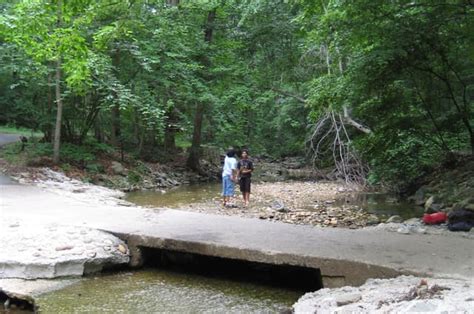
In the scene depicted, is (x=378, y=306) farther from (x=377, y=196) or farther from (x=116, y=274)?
(x=377, y=196)

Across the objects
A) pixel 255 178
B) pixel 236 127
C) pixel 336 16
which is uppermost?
pixel 336 16

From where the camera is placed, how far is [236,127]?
22.9m

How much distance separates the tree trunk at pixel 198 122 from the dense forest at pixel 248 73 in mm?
65

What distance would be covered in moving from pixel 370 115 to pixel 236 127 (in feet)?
32.1

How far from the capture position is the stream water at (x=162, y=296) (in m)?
5.87

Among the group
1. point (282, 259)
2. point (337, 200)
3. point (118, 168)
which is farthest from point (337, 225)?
point (118, 168)

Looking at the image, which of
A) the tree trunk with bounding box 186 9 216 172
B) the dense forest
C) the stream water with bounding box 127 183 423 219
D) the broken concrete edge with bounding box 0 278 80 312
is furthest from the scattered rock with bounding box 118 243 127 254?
the tree trunk with bounding box 186 9 216 172

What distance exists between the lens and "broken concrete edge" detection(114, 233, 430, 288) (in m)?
5.97

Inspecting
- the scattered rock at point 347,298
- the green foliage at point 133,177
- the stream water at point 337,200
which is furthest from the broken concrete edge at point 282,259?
the green foliage at point 133,177

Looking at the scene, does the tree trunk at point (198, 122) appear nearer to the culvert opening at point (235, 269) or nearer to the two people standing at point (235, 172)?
the two people standing at point (235, 172)

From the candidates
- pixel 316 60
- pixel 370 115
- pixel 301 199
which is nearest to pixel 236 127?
pixel 316 60

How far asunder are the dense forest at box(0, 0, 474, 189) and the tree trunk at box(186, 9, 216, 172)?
65mm

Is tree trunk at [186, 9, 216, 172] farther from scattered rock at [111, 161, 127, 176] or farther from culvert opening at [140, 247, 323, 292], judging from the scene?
culvert opening at [140, 247, 323, 292]

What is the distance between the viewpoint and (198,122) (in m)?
23.0
